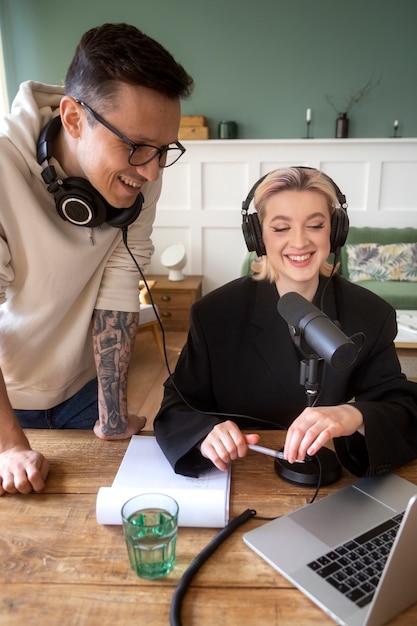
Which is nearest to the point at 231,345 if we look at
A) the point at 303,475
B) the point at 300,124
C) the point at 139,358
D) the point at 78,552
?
the point at 303,475

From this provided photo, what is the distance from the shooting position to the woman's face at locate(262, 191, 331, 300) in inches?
48.4

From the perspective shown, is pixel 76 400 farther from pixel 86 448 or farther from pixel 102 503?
pixel 102 503

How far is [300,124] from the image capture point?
4488 millimetres

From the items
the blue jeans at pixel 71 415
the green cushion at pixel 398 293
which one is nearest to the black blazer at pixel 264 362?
the blue jeans at pixel 71 415

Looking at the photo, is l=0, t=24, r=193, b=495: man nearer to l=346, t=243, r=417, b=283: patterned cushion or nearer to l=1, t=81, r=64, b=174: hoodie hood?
l=1, t=81, r=64, b=174: hoodie hood

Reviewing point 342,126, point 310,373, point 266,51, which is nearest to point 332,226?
point 310,373

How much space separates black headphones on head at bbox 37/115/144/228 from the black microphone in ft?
1.69

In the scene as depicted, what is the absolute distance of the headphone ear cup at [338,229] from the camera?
122 cm

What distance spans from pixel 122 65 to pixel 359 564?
3.20ft

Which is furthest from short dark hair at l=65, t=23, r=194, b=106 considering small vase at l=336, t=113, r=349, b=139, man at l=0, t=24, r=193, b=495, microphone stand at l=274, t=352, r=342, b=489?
small vase at l=336, t=113, r=349, b=139

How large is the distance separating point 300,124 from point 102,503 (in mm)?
4305

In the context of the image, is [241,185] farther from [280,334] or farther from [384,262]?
[280,334]

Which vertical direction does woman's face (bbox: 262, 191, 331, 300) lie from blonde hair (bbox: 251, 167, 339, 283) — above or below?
below

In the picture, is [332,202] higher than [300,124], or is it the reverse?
[300,124]
